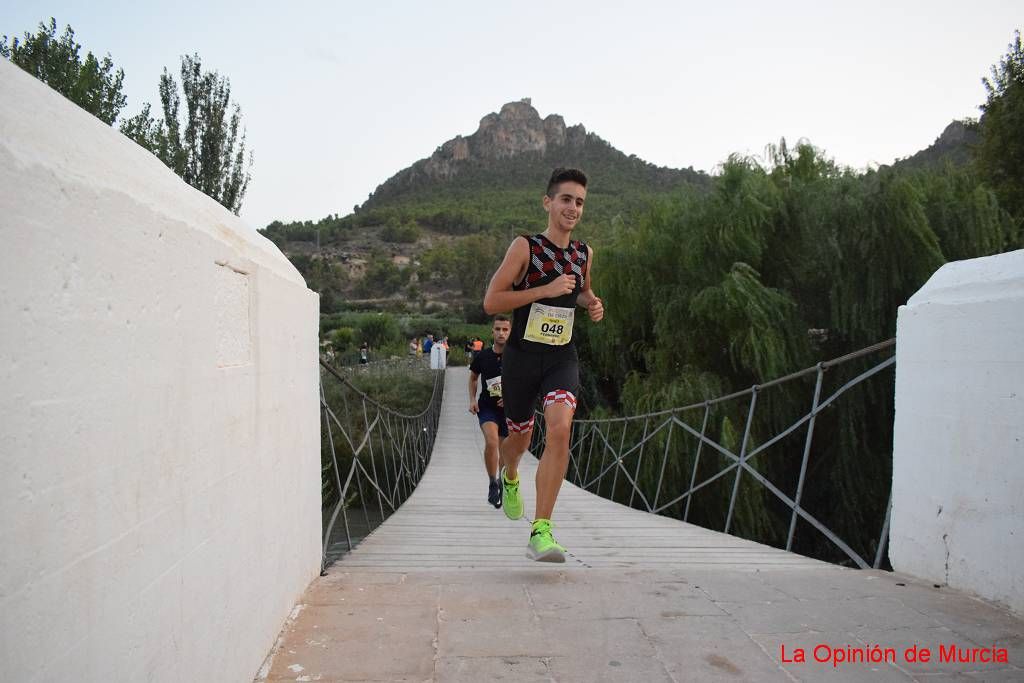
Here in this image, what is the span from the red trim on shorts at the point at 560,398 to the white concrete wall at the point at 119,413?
146 cm

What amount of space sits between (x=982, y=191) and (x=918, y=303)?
649 cm

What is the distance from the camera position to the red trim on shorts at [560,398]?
10.2ft

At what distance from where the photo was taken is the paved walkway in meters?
1.96

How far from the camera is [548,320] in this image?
10.5 ft

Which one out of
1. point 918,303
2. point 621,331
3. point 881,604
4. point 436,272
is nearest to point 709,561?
point 881,604

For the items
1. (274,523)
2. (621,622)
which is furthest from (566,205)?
(274,523)

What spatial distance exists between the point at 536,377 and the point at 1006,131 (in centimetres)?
1545

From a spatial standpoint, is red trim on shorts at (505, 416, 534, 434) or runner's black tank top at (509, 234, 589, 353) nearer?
runner's black tank top at (509, 234, 589, 353)

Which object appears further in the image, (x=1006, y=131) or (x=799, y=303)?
(x=1006, y=131)

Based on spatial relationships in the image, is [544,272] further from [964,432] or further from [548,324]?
[964,432]

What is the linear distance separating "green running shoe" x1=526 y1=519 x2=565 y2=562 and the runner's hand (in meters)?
0.91

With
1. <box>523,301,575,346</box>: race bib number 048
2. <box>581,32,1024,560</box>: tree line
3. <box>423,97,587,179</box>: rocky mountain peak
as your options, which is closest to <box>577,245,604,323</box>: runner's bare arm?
<box>523,301,575,346</box>: race bib number 048

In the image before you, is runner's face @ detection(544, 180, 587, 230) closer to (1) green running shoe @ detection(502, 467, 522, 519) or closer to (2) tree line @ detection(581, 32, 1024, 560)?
(1) green running shoe @ detection(502, 467, 522, 519)

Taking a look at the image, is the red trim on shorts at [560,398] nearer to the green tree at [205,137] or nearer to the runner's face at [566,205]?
the runner's face at [566,205]
